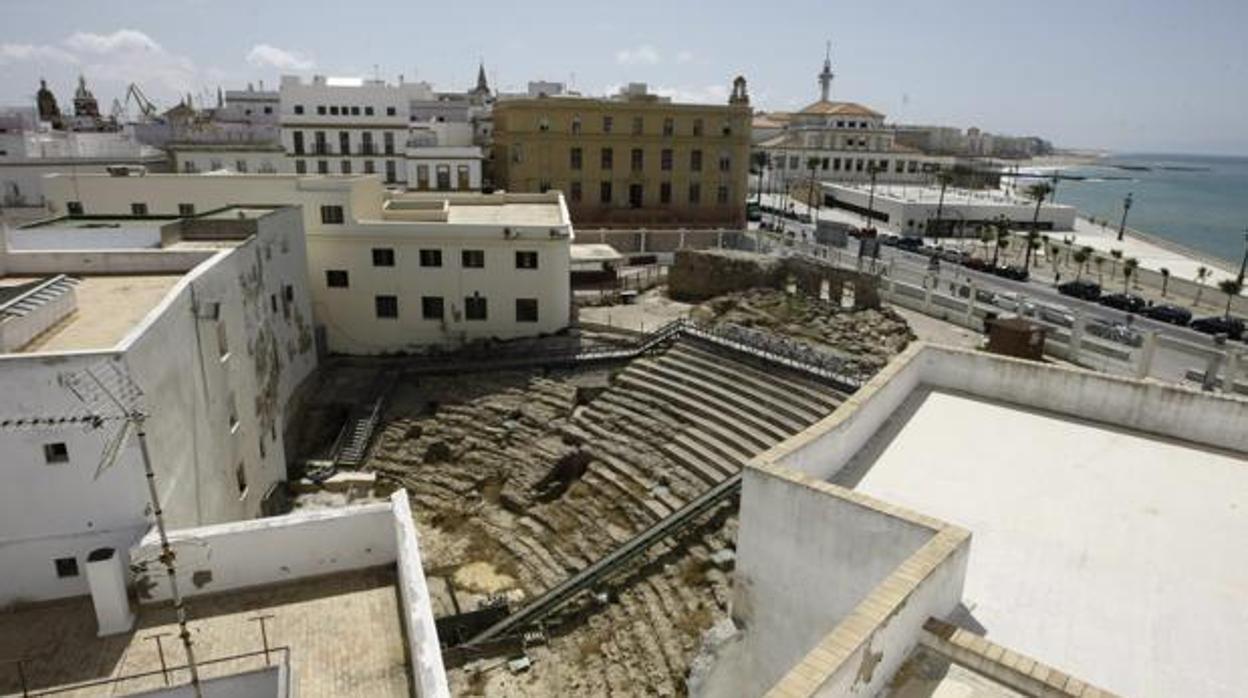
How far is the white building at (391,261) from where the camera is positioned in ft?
100

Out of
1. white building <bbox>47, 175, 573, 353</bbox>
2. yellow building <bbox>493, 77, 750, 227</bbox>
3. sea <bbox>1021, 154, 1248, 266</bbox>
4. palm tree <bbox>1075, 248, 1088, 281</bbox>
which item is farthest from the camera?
sea <bbox>1021, 154, 1248, 266</bbox>

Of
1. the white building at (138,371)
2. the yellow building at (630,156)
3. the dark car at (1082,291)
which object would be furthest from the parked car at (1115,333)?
the yellow building at (630,156)

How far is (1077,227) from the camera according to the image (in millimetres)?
87688

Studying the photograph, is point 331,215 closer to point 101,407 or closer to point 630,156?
point 101,407

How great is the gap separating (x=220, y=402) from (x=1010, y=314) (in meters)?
25.6

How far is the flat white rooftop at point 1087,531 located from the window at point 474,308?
2145cm

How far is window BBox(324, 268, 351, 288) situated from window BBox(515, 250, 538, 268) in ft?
22.6

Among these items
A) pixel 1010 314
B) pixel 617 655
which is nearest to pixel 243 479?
pixel 617 655

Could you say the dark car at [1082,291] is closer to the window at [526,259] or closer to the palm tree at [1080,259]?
the palm tree at [1080,259]

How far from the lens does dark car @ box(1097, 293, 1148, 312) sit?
140 feet

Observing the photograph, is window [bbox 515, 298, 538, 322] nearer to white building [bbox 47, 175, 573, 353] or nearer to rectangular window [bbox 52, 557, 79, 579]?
white building [bbox 47, 175, 573, 353]

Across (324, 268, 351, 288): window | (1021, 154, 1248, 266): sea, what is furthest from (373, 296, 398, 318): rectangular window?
(1021, 154, 1248, 266): sea

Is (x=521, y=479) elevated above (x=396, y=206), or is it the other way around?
(x=396, y=206)

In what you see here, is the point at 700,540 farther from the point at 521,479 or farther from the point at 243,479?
the point at 243,479
